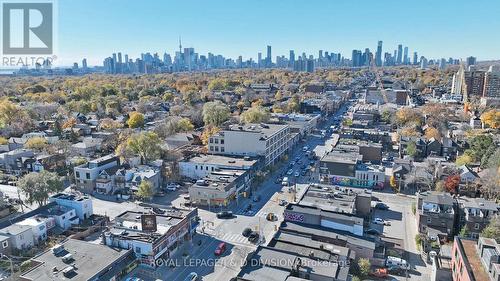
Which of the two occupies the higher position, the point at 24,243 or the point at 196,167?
the point at 196,167

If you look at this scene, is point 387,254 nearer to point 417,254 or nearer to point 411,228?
point 417,254

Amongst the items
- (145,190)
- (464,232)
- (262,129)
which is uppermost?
(262,129)

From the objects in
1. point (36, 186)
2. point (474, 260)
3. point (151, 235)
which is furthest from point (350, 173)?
point (36, 186)

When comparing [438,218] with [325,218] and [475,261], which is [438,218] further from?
[325,218]

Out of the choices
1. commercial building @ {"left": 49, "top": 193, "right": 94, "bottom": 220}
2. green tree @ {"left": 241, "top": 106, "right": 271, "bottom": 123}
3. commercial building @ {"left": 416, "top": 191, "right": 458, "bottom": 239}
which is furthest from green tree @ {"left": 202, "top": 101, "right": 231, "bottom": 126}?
commercial building @ {"left": 416, "top": 191, "right": 458, "bottom": 239}

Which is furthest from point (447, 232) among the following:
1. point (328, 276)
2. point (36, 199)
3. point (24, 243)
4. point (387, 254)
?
point (36, 199)

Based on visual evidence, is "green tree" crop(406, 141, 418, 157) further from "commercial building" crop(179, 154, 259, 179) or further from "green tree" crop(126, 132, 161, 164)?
"green tree" crop(126, 132, 161, 164)
